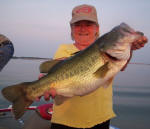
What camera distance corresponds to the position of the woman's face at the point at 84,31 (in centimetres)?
335

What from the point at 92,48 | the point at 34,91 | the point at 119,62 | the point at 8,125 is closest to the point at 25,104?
the point at 34,91

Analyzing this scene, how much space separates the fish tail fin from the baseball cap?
142 cm

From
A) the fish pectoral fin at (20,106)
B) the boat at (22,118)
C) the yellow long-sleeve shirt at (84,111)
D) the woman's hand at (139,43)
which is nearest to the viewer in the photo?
the woman's hand at (139,43)

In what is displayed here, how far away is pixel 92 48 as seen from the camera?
2.79 metres

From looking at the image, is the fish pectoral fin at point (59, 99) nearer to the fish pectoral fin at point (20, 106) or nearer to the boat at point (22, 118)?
the fish pectoral fin at point (20, 106)

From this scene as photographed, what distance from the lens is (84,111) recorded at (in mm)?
3145

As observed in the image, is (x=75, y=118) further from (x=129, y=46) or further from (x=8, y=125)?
(x=8, y=125)

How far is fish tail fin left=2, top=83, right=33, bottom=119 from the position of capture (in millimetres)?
2943

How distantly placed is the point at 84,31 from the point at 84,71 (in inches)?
34.8

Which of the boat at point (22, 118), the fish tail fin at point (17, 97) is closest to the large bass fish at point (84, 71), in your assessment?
the fish tail fin at point (17, 97)

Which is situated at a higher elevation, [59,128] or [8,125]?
[59,128]

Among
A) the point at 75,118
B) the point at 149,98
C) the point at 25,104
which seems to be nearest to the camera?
the point at 25,104

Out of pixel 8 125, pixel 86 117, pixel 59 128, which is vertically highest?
pixel 86 117

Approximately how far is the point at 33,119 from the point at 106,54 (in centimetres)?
386
